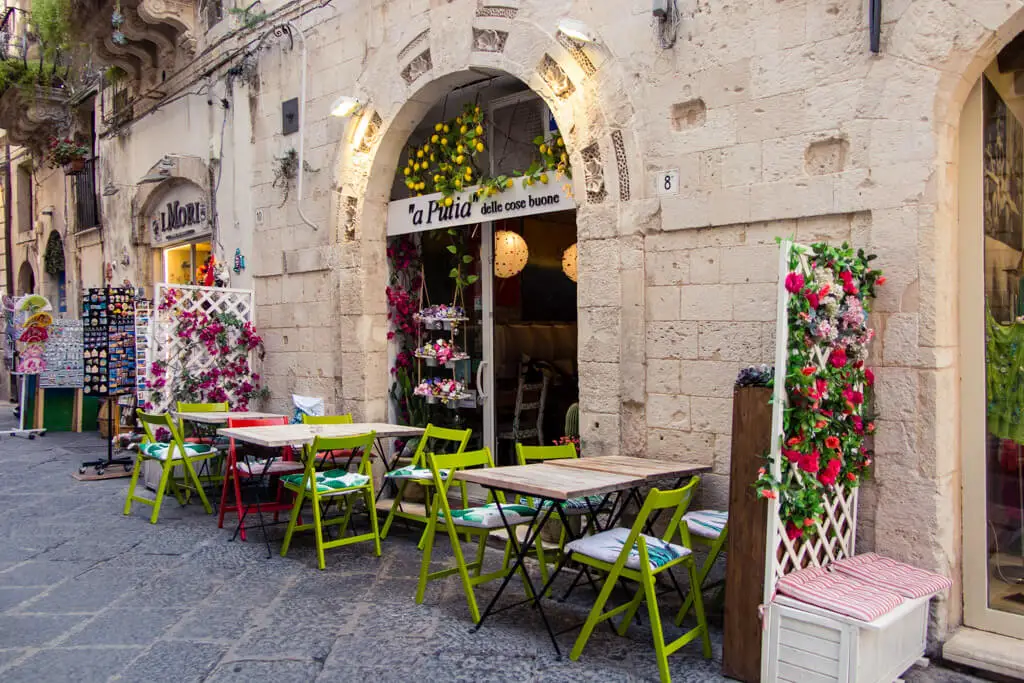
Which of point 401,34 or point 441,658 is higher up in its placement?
point 401,34

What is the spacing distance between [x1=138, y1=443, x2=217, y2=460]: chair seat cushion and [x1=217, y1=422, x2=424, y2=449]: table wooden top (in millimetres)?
704

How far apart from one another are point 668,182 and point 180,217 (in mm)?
6731

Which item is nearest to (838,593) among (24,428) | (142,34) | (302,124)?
(302,124)

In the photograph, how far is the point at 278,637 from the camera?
12.3ft

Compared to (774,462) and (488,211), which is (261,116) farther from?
(774,462)

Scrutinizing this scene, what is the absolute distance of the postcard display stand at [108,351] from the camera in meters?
7.87

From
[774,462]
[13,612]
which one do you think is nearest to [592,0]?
[774,462]

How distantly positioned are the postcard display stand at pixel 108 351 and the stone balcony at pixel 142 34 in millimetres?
2924

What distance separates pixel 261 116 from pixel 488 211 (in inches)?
123

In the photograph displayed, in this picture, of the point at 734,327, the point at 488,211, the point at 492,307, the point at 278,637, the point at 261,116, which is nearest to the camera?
the point at 278,637

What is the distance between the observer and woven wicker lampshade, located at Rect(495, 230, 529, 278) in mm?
6336

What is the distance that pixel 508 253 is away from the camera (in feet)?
20.8

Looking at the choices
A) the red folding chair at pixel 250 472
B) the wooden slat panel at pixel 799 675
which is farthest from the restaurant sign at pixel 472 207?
the wooden slat panel at pixel 799 675

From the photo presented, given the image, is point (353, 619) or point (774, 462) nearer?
point (774, 462)
